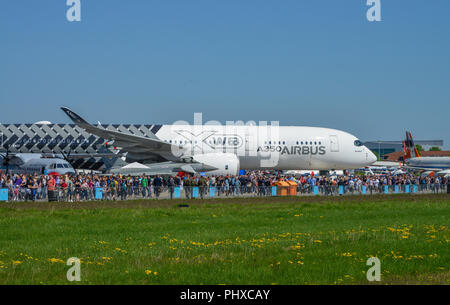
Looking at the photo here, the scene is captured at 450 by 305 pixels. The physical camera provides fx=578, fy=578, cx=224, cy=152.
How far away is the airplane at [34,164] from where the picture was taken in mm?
47469

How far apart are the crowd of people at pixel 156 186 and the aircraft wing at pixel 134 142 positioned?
7.40 metres

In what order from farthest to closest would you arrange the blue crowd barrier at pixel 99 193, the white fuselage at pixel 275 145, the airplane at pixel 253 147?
Answer: the white fuselage at pixel 275 145 < the airplane at pixel 253 147 < the blue crowd barrier at pixel 99 193

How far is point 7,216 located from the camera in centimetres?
2370

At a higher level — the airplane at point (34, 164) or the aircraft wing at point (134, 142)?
the aircraft wing at point (134, 142)

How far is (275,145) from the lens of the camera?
5228cm

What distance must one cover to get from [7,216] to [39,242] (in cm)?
841

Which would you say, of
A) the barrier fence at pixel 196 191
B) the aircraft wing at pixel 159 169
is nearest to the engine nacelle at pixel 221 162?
the aircraft wing at pixel 159 169

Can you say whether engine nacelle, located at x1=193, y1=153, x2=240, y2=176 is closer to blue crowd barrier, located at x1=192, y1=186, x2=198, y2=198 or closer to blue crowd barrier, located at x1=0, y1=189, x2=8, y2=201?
blue crowd barrier, located at x1=192, y1=186, x2=198, y2=198

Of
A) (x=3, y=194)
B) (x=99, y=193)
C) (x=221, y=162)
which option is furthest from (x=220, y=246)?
(x=221, y=162)

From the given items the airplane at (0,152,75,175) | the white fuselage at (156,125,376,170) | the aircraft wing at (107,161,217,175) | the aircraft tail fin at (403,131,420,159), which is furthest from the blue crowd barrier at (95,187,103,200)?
the aircraft tail fin at (403,131,420,159)

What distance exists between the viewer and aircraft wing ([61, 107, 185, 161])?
46.9 m

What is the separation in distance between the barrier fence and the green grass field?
25.7 feet

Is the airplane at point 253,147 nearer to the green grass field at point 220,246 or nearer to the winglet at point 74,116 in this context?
the winglet at point 74,116
